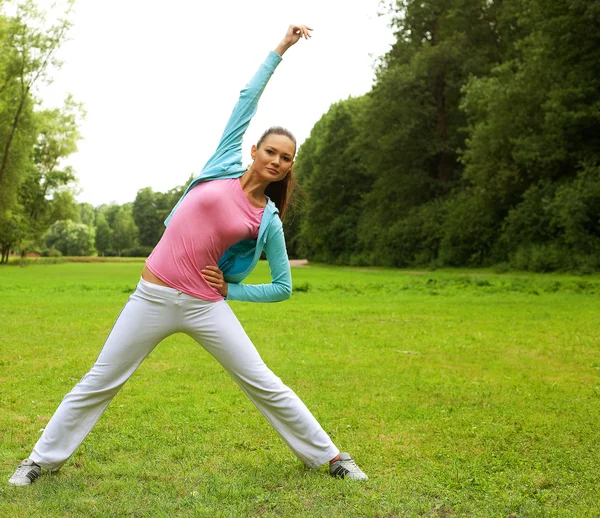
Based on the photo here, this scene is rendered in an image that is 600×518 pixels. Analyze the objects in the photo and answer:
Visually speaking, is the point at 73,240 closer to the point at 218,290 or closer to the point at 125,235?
the point at 125,235

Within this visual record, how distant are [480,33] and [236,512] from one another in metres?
44.0

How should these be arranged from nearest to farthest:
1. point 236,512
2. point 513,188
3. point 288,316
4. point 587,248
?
1. point 236,512
2. point 288,316
3. point 587,248
4. point 513,188

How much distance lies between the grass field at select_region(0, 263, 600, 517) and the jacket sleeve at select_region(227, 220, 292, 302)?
1221 mm

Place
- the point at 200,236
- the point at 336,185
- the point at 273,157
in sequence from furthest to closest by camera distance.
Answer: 1. the point at 336,185
2. the point at 273,157
3. the point at 200,236

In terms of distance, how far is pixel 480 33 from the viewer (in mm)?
43219

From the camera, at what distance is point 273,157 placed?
4.32m

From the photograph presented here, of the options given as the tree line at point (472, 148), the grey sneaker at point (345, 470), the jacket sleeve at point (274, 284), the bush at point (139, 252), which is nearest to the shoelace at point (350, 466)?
the grey sneaker at point (345, 470)

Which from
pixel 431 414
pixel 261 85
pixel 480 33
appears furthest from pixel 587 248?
pixel 261 85

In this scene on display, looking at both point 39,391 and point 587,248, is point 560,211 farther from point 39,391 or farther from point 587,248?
point 39,391

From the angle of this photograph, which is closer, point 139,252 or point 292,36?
point 292,36

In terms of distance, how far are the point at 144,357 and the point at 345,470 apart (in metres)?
1.52

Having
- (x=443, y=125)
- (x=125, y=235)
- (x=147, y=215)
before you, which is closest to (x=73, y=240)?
(x=125, y=235)

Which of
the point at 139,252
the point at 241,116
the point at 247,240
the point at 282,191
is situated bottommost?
the point at 139,252

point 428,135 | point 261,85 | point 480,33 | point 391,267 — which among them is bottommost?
point 391,267
